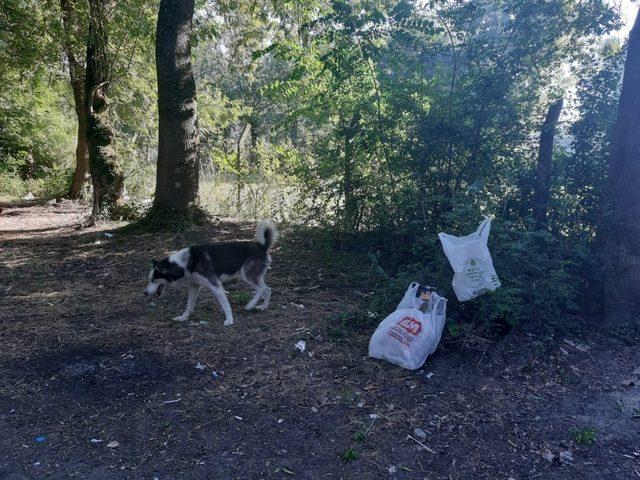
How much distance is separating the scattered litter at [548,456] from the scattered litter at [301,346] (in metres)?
2.32

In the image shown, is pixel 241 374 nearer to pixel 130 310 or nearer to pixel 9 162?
pixel 130 310

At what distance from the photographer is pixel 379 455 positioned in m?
3.37

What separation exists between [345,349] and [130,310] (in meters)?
2.79

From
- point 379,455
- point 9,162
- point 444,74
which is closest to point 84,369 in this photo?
point 379,455

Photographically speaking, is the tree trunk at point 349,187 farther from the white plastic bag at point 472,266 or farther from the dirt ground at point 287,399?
the white plastic bag at point 472,266

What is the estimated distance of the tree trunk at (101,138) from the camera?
10648 mm

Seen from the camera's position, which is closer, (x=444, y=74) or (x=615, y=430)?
(x=615, y=430)

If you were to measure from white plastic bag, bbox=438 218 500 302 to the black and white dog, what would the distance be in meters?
2.31

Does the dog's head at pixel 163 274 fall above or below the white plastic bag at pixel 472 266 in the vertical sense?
below

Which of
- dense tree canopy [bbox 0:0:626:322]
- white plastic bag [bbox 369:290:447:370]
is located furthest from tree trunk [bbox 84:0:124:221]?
white plastic bag [bbox 369:290:447:370]

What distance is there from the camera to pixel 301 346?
495cm

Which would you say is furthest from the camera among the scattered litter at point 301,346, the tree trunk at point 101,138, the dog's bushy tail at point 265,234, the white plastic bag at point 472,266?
the tree trunk at point 101,138

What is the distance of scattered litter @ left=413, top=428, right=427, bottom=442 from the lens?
3568 mm

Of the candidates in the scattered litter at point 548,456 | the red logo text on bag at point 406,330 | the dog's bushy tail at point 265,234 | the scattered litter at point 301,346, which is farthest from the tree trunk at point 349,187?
the scattered litter at point 548,456
